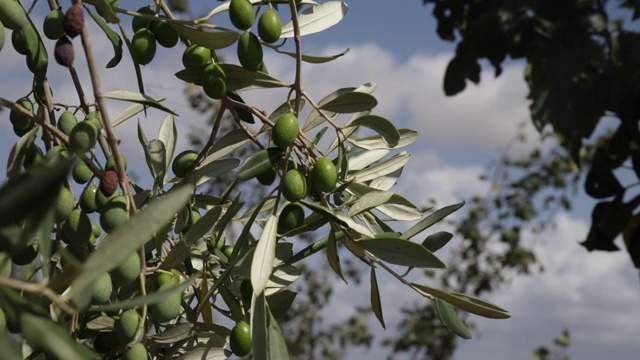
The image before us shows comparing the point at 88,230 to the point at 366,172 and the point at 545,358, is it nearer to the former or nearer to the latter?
the point at 366,172

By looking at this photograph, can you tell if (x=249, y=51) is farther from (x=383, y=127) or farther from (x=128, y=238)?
(x=128, y=238)

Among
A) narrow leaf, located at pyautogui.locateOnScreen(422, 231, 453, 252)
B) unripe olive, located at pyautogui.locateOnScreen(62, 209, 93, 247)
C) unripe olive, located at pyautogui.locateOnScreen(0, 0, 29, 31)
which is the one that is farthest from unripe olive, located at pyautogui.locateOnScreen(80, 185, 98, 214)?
narrow leaf, located at pyautogui.locateOnScreen(422, 231, 453, 252)

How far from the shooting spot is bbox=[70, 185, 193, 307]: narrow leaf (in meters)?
0.34

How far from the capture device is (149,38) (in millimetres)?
636

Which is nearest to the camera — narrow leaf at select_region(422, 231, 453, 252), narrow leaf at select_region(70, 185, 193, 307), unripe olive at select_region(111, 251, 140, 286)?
narrow leaf at select_region(70, 185, 193, 307)

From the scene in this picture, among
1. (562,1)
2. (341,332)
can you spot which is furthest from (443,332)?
(562,1)

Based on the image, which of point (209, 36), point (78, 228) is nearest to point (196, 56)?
point (209, 36)

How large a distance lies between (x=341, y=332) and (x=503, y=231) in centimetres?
79

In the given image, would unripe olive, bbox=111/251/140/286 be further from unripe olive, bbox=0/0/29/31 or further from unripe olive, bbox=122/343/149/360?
unripe olive, bbox=0/0/29/31

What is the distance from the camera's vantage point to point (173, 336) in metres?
Answer: 0.61

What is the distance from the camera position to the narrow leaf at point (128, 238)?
0.34m

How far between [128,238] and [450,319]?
1.06ft

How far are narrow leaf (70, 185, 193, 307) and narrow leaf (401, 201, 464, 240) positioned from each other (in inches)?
10.9

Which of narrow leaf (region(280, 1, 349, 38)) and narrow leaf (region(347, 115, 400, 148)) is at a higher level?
narrow leaf (region(280, 1, 349, 38))
